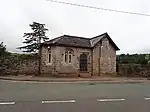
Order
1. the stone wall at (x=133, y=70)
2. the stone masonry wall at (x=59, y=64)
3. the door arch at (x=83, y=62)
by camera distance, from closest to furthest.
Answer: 1. the stone masonry wall at (x=59, y=64)
2. the door arch at (x=83, y=62)
3. the stone wall at (x=133, y=70)

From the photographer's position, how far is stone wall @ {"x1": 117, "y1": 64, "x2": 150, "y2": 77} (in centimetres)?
3200

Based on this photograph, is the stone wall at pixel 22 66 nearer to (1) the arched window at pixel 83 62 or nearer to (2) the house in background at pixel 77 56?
(2) the house in background at pixel 77 56

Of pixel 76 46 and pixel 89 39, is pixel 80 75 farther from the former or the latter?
pixel 89 39

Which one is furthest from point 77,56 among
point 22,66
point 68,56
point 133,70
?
point 133,70

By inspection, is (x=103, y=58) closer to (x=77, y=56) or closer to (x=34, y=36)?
(x=77, y=56)

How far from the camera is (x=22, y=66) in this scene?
91.4ft

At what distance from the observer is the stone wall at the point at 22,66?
27.4 metres

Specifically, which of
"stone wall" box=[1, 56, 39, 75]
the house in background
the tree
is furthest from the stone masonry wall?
the tree

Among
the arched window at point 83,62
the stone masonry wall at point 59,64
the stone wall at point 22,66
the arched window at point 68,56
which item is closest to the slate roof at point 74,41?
the stone masonry wall at point 59,64

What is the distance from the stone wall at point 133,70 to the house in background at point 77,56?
1327 mm

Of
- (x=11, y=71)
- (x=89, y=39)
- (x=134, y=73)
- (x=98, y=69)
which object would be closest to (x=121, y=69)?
(x=134, y=73)

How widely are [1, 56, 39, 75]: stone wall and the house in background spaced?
38.4 inches

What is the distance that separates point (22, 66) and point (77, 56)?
23.2ft

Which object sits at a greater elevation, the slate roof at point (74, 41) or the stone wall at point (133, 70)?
the slate roof at point (74, 41)
